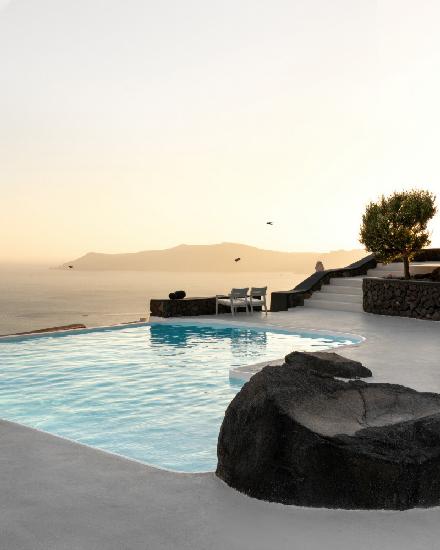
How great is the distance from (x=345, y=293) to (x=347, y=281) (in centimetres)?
113

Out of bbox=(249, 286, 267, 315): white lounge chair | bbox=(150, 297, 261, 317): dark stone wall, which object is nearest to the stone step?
bbox=(249, 286, 267, 315): white lounge chair

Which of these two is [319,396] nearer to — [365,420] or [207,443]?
[365,420]

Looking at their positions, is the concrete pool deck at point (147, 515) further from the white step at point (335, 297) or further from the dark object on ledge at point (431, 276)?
the dark object on ledge at point (431, 276)

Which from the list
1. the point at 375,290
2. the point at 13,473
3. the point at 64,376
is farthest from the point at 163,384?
the point at 375,290

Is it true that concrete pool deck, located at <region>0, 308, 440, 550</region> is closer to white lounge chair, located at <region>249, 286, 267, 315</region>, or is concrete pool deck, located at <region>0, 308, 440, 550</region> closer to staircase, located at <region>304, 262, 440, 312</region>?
white lounge chair, located at <region>249, 286, 267, 315</region>

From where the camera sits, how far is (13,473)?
5.84 meters

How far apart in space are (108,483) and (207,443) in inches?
97.8

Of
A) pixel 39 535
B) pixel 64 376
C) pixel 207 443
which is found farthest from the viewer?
pixel 64 376

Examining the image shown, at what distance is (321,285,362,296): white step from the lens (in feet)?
79.9

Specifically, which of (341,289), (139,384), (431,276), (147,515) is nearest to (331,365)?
(139,384)

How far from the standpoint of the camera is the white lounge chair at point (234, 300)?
20753mm

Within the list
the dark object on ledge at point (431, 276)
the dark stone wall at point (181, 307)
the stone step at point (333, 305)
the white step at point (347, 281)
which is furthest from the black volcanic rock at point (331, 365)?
the white step at point (347, 281)

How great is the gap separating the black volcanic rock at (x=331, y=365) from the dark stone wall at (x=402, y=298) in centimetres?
987

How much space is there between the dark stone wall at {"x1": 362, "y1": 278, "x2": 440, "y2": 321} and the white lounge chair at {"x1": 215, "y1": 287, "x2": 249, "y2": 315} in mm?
4236
